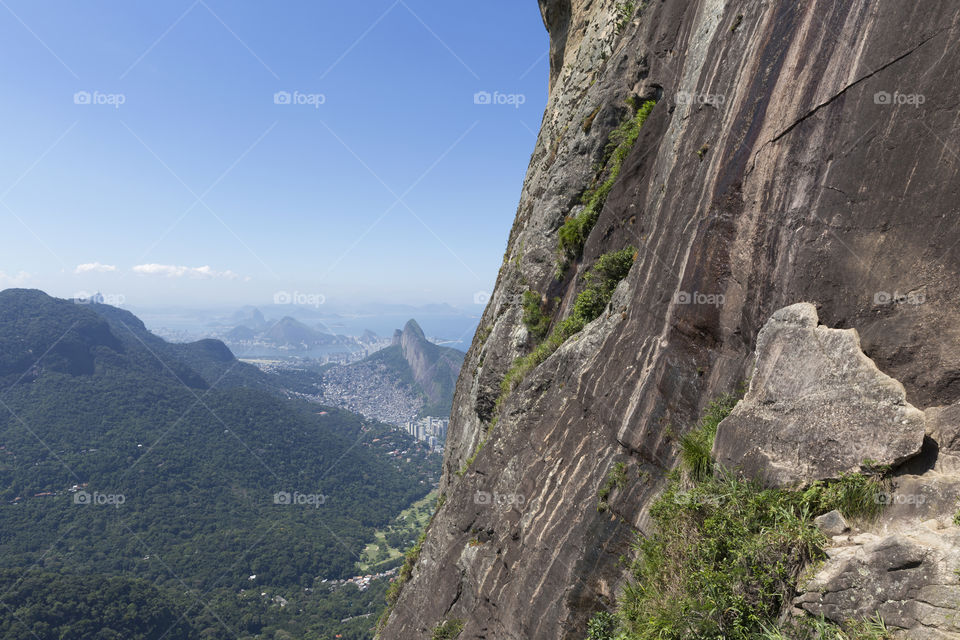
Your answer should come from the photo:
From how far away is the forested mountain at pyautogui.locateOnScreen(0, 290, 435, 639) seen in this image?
72188 mm

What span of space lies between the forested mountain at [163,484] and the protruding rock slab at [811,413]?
1735 inches

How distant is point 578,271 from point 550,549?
25.3 ft

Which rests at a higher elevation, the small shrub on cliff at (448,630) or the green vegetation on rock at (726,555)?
the green vegetation on rock at (726,555)

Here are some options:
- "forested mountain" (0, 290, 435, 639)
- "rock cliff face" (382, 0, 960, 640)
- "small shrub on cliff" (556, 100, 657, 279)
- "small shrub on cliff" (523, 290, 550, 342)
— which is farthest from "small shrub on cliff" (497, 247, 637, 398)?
"forested mountain" (0, 290, 435, 639)

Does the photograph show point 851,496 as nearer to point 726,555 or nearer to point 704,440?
point 726,555

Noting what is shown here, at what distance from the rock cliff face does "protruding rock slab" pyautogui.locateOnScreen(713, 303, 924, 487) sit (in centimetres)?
27

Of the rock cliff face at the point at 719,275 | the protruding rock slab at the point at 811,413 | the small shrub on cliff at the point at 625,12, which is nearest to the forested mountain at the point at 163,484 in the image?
the rock cliff face at the point at 719,275

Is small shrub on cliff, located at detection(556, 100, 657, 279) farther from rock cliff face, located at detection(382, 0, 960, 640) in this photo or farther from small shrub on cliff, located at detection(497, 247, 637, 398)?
small shrub on cliff, located at detection(497, 247, 637, 398)

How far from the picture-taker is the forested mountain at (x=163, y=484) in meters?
72.2

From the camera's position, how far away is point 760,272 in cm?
748

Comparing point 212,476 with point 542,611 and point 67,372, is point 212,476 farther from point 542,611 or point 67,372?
point 542,611

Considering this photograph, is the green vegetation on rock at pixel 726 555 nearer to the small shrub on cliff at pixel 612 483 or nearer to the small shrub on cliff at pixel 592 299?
the small shrub on cliff at pixel 612 483

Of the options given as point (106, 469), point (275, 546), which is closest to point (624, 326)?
point (275, 546)

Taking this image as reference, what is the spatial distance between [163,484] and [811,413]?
13932 centimetres
